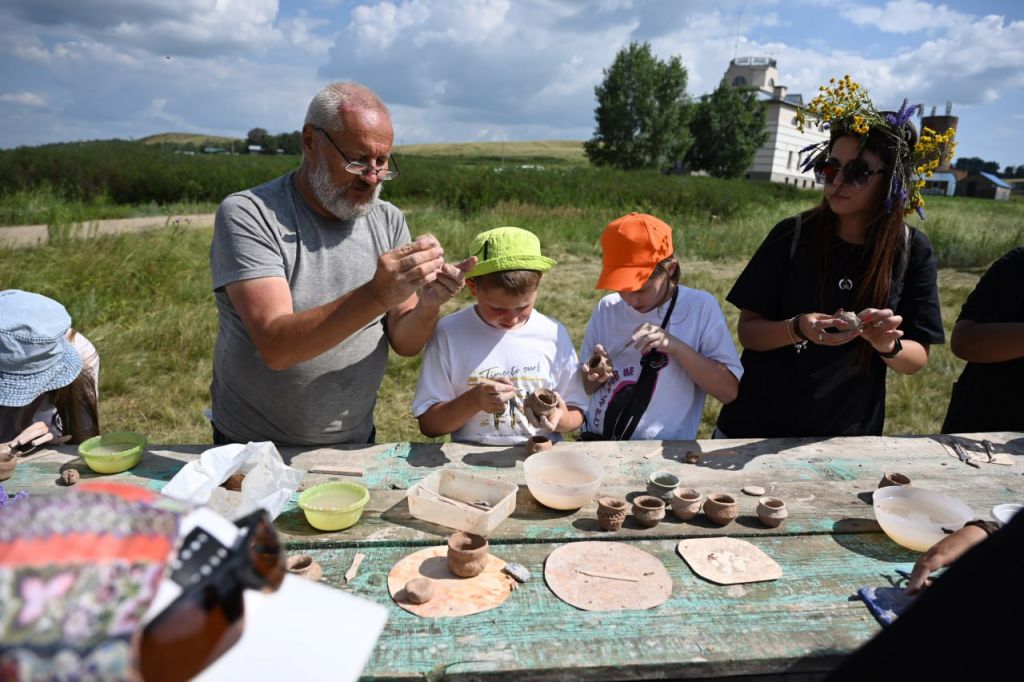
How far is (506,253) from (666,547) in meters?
1.26

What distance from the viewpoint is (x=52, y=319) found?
2531 millimetres

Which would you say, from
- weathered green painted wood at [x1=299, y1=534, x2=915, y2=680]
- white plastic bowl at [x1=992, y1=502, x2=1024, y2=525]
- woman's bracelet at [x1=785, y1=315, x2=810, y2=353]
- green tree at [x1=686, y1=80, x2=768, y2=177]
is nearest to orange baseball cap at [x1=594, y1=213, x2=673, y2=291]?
woman's bracelet at [x1=785, y1=315, x2=810, y2=353]

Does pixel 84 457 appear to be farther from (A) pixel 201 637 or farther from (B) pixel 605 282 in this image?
(B) pixel 605 282

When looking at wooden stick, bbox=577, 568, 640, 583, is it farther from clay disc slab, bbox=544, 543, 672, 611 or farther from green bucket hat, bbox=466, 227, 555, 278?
green bucket hat, bbox=466, 227, 555, 278

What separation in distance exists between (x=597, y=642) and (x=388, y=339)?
164 centimetres

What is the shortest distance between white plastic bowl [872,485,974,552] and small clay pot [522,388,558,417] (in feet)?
3.73

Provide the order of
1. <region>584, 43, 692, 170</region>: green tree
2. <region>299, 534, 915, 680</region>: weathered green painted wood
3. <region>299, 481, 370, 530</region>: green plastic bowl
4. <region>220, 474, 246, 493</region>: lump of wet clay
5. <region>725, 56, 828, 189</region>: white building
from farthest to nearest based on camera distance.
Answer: <region>725, 56, 828, 189</region>: white building → <region>584, 43, 692, 170</region>: green tree → <region>220, 474, 246, 493</region>: lump of wet clay → <region>299, 481, 370, 530</region>: green plastic bowl → <region>299, 534, 915, 680</region>: weathered green painted wood

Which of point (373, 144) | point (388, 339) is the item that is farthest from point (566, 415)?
point (373, 144)

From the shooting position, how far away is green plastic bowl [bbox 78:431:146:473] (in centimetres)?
213

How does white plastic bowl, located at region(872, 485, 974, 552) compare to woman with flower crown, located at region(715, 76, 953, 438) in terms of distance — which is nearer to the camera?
white plastic bowl, located at region(872, 485, 974, 552)

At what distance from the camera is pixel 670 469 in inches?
92.1

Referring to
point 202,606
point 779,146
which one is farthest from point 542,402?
point 779,146

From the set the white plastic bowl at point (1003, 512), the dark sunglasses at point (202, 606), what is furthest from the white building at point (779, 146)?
the dark sunglasses at point (202, 606)

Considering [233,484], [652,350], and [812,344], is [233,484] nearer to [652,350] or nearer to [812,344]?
[652,350]
